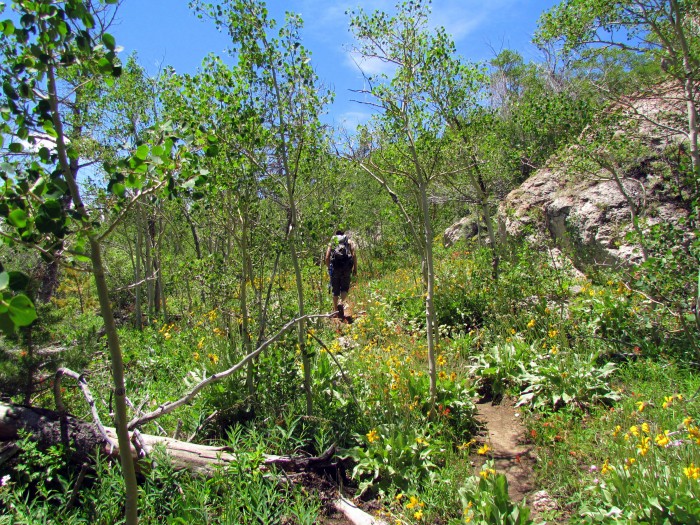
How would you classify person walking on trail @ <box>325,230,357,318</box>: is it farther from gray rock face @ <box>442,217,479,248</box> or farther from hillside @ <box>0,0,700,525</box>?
gray rock face @ <box>442,217,479,248</box>

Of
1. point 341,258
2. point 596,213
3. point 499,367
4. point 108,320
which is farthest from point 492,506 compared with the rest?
point 596,213

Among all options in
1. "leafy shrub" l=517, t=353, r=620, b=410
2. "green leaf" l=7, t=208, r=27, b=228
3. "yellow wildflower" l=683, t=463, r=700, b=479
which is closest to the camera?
"green leaf" l=7, t=208, r=27, b=228

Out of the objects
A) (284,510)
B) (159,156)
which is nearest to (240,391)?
(284,510)

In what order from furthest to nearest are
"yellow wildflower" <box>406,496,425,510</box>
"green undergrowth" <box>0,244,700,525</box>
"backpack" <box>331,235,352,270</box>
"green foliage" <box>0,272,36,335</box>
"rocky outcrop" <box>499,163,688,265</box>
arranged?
"backpack" <box>331,235,352,270</box>, "rocky outcrop" <box>499,163,688,265</box>, "yellow wildflower" <box>406,496,425,510</box>, "green undergrowth" <box>0,244,700,525</box>, "green foliage" <box>0,272,36,335</box>

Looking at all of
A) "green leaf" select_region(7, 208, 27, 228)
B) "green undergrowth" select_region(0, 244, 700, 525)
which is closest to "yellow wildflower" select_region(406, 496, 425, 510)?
"green undergrowth" select_region(0, 244, 700, 525)

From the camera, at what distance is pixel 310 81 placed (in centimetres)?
413

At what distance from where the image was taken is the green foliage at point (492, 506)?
8.70 ft

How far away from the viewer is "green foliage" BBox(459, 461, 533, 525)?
265 cm

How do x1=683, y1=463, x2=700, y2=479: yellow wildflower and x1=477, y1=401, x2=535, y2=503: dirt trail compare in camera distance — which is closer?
x1=683, y1=463, x2=700, y2=479: yellow wildflower

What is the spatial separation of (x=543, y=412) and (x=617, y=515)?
1869mm

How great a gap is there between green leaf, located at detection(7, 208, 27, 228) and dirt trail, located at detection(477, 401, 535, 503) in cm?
342

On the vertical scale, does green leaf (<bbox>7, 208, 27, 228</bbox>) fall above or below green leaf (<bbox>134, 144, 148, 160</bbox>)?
below

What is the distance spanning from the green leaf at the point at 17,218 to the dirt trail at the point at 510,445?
3418 millimetres

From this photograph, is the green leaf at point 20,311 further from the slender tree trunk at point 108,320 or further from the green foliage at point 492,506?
the green foliage at point 492,506
